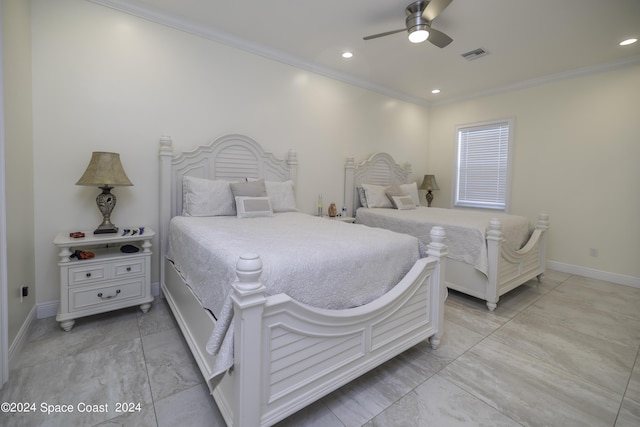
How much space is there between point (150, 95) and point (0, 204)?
1.55m

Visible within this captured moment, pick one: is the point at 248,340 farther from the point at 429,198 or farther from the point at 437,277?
the point at 429,198

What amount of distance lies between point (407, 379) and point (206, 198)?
2.13 m

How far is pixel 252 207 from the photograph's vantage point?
104 inches

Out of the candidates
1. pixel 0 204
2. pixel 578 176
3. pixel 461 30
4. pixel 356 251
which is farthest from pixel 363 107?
pixel 0 204

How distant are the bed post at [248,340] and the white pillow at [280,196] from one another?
79.0 inches

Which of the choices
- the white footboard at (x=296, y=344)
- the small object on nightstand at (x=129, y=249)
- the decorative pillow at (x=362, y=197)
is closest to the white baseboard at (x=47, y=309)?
the small object on nightstand at (x=129, y=249)

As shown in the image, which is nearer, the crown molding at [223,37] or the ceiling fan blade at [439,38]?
the ceiling fan blade at [439,38]

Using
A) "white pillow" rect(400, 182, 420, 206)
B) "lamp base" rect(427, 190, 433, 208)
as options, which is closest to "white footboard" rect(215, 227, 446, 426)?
"white pillow" rect(400, 182, 420, 206)

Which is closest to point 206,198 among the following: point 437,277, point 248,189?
point 248,189

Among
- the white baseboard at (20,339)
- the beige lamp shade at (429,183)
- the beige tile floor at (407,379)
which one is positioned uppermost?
the beige lamp shade at (429,183)

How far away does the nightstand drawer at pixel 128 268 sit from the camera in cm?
221

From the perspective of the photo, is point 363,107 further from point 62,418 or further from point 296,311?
point 62,418

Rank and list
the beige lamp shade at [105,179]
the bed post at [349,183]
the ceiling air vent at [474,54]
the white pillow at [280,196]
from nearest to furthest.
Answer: the beige lamp shade at [105,179] → the white pillow at [280,196] → the ceiling air vent at [474,54] → the bed post at [349,183]

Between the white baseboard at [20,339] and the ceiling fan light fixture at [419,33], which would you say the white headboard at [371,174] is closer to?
the ceiling fan light fixture at [419,33]
